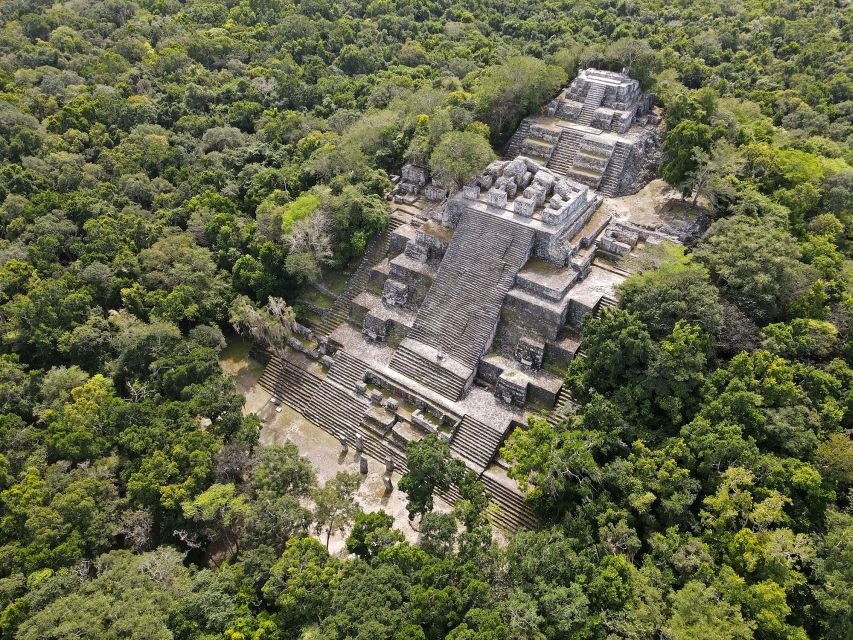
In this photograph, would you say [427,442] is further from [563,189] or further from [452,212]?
[563,189]

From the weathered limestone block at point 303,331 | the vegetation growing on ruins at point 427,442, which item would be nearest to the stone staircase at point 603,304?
the vegetation growing on ruins at point 427,442

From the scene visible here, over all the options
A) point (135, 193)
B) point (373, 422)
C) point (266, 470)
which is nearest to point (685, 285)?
point (373, 422)

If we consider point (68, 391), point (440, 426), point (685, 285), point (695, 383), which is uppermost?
point (685, 285)

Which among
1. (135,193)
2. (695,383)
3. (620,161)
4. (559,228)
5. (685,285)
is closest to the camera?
(695,383)

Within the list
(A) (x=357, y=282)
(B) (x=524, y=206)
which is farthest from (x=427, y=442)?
(B) (x=524, y=206)

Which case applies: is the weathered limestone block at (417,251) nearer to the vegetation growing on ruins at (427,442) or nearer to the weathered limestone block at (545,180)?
the vegetation growing on ruins at (427,442)

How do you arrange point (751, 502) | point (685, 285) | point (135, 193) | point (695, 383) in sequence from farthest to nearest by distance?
point (135, 193) < point (685, 285) < point (695, 383) < point (751, 502)

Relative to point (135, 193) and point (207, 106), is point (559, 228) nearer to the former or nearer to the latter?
point (135, 193)
